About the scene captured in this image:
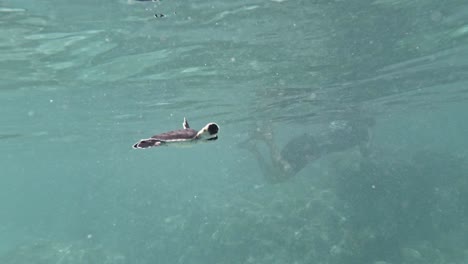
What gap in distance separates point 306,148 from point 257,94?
17.6ft

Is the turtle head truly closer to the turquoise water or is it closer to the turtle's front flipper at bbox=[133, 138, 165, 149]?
the turtle's front flipper at bbox=[133, 138, 165, 149]

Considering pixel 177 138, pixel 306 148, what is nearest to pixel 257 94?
pixel 306 148

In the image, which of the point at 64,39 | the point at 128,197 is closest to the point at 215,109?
the point at 128,197

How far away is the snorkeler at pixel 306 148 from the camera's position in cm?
2619

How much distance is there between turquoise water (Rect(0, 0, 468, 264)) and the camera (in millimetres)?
13688

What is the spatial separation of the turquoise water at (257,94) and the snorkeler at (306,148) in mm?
639

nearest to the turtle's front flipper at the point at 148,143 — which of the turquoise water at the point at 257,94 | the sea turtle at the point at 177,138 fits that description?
the sea turtle at the point at 177,138

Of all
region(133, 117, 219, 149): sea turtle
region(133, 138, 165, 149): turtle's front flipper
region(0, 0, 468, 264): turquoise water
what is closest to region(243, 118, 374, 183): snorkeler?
region(0, 0, 468, 264): turquoise water

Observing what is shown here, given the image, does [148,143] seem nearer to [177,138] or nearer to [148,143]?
[148,143]

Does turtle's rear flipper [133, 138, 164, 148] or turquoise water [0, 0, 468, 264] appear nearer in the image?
turtle's rear flipper [133, 138, 164, 148]

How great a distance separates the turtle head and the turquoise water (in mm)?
10110

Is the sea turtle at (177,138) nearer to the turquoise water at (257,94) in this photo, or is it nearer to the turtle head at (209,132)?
the turtle head at (209,132)

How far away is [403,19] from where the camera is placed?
15203mm

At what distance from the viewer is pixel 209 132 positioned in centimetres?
261
